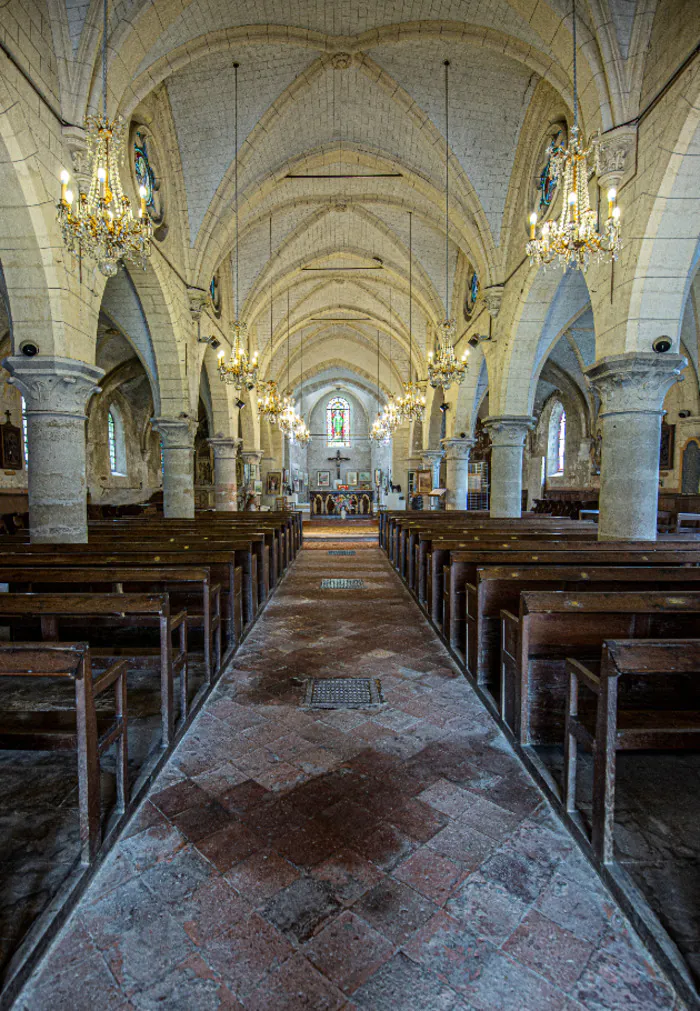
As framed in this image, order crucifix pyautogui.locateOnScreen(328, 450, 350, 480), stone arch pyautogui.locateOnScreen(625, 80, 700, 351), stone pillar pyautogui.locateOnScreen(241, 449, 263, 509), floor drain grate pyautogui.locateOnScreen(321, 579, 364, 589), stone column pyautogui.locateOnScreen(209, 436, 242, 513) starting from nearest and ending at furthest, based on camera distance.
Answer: stone arch pyautogui.locateOnScreen(625, 80, 700, 351) < floor drain grate pyautogui.locateOnScreen(321, 579, 364, 589) < stone column pyautogui.locateOnScreen(209, 436, 242, 513) < stone pillar pyautogui.locateOnScreen(241, 449, 263, 509) < crucifix pyautogui.locateOnScreen(328, 450, 350, 480)

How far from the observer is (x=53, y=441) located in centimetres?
692

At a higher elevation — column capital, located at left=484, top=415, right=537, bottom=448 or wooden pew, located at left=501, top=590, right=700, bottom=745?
column capital, located at left=484, top=415, right=537, bottom=448

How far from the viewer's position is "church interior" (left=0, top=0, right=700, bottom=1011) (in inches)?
75.5

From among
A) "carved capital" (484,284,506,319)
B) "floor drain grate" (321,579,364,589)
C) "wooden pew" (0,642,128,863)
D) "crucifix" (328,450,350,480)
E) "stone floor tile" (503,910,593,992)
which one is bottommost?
"floor drain grate" (321,579,364,589)

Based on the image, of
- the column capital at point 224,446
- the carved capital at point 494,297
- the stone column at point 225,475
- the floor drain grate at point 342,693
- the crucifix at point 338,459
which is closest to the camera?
the floor drain grate at point 342,693

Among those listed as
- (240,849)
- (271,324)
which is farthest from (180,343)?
(240,849)

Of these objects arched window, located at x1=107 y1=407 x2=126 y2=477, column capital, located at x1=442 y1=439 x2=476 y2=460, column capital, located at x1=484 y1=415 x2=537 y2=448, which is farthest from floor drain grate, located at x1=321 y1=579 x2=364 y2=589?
arched window, located at x1=107 y1=407 x2=126 y2=477

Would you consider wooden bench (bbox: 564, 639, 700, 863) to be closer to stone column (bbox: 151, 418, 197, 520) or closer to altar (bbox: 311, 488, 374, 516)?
stone column (bbox: 151, 418, 197, 520)

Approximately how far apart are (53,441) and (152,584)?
3.64 meters

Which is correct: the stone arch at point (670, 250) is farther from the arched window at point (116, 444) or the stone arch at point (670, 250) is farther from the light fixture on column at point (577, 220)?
the arched window at point (116, 444)

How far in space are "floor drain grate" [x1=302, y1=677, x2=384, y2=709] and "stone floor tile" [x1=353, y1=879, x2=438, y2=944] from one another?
1736 millimetres

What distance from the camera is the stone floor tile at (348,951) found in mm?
1716

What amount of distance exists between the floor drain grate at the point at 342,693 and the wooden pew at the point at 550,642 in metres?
1.13

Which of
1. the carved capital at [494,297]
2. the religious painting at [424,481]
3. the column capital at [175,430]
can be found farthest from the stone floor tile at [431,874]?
the religious painting at [424,481]
